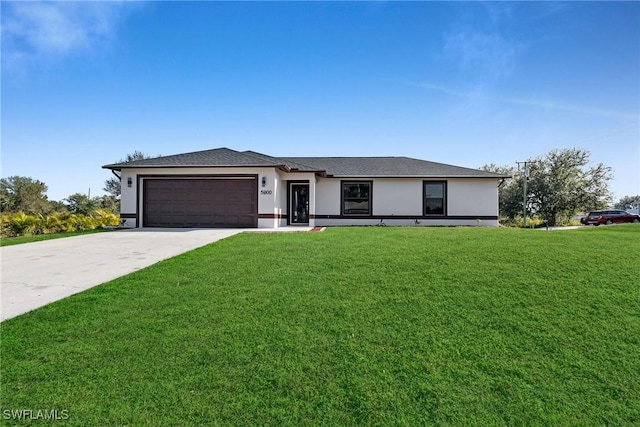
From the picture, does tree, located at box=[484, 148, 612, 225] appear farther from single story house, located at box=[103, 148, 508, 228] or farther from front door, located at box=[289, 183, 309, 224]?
front door, located at box=[289, 183, 309, 224]

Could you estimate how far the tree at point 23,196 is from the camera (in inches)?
1017

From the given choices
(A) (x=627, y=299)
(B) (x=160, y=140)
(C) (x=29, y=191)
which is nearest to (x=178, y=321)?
(A) (x=627, y=299)

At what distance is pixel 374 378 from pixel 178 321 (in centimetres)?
267

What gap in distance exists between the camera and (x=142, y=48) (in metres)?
12.8

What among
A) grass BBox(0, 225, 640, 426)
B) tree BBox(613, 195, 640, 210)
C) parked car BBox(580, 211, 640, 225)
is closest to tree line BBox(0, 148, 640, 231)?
parked car BBox(580, 211, 640, 225)

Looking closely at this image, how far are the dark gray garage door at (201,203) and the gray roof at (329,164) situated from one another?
2.86ft

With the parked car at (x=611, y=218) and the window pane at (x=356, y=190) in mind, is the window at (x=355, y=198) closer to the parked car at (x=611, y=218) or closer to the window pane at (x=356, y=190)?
the window pane at (x=356, y=190)

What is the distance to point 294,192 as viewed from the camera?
56.1ft

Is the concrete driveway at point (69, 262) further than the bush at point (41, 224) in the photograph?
No

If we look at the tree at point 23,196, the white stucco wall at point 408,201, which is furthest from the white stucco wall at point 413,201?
the tree at point 23,196

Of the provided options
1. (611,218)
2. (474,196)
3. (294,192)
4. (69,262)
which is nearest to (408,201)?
(474,196)

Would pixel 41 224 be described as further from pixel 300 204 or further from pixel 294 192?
pixel 300 204

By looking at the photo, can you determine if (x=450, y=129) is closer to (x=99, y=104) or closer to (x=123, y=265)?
(x=123, y=265)

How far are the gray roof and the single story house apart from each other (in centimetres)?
5
